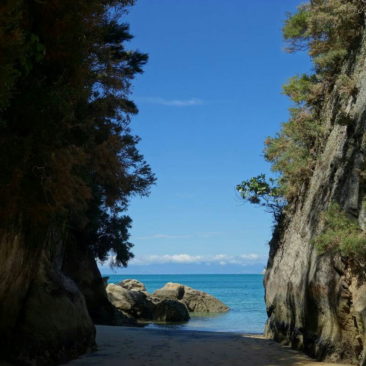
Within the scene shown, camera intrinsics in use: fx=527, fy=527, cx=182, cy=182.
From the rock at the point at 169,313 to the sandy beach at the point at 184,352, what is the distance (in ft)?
53.8

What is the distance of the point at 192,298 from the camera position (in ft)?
135

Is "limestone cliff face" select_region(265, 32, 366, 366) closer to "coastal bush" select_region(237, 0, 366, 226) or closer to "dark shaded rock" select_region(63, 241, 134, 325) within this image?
"coastal bush" select_region(237, 0, 366, 226)

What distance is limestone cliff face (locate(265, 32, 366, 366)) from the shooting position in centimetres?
1047

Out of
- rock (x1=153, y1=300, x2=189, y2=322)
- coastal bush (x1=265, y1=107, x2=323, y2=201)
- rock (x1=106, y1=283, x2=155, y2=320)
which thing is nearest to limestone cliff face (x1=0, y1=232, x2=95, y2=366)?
coastal bush (x1=265, y1=107, x2=323, y2=201)

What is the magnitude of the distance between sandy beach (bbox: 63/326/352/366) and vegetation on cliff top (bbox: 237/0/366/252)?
549 centimetres

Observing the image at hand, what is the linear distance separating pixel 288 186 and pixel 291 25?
533 centimetres

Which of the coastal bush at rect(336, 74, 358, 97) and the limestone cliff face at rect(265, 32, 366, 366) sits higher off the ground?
the coastal bush at rect(336, 74, 358, 97)

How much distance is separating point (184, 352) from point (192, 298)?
29685 millimetres

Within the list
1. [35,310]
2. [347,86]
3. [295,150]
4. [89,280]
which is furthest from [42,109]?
[89,280]

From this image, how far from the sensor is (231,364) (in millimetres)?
10234

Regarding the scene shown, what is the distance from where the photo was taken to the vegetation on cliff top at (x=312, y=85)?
15117 millimetres

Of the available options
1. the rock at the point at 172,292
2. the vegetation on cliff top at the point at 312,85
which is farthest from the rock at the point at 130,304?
the vegetation on cliff top at the point at 312,85

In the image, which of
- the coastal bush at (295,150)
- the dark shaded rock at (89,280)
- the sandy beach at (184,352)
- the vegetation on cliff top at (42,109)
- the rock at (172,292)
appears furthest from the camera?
the rock at (172,292)

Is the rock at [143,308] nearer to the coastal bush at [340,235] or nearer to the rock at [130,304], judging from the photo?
the rock at [130,304]
